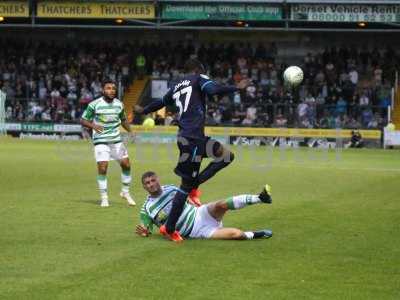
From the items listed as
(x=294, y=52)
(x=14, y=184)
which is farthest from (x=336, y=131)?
(x=14, y=184)

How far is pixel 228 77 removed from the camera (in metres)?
44.1

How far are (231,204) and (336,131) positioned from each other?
2814cm

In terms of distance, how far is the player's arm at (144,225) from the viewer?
37.1ft

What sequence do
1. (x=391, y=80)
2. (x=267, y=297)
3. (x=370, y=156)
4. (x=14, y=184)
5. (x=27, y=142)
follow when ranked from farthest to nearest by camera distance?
(x=391, y=80) < (x=27, y=142) < (x=370, y=156) < (x=14, y=184) < (x=267, y=297)

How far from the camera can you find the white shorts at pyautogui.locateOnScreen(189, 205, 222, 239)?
441 inches

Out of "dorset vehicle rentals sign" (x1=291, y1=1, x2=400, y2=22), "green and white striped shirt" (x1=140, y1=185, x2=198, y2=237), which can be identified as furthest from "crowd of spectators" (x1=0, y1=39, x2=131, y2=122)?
"green and white striped shirt" (x1=140, y1=185, x2=198, y2=237)

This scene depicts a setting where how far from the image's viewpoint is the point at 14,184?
19.2 metres

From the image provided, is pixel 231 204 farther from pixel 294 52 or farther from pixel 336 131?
pixel 294 52

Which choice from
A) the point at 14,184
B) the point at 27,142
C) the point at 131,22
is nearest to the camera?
the point at 14,184

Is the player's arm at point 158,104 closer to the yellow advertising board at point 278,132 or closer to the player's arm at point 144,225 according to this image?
the player's arm at point 144,225

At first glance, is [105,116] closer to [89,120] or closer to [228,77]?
[89,120]

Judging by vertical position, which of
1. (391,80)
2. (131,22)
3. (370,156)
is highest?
(131,22)

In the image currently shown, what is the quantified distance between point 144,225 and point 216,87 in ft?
6.20

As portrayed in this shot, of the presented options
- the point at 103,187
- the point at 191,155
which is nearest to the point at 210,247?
the point at 191,155
